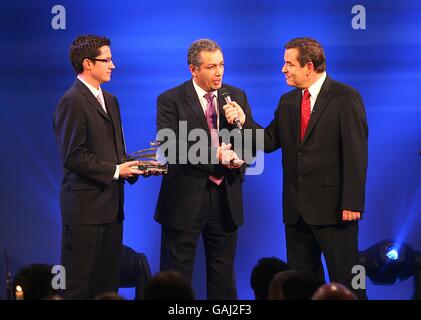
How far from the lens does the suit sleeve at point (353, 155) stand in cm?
416

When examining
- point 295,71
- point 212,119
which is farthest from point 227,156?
point 295,71

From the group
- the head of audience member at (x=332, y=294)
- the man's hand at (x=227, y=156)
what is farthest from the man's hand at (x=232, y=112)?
the head of audience member at (x=332, y=294)

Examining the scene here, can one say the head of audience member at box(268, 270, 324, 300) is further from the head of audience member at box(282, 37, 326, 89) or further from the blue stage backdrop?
the blue stage backdrop

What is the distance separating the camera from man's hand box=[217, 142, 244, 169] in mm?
4227

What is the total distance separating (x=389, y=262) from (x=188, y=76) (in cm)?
184

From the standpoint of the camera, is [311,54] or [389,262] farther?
[389,262]

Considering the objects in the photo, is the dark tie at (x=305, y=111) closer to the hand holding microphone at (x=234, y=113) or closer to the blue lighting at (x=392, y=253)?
the hand holding microphone at (x=234, y=113)

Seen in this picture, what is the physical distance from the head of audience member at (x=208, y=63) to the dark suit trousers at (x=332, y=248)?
88 cm

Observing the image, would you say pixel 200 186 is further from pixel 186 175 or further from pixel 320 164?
pixel 320 164

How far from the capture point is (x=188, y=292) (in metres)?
3.20

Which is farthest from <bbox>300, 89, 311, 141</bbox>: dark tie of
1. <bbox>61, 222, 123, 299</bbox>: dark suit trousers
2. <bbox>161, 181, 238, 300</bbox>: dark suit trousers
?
<bbox>61, 222, 123, 299</bbox>: dark suit trousers

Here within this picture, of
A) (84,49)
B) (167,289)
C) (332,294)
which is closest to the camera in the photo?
(332,294)

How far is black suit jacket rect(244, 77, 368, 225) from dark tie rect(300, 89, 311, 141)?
26mm

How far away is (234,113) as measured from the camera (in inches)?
167
